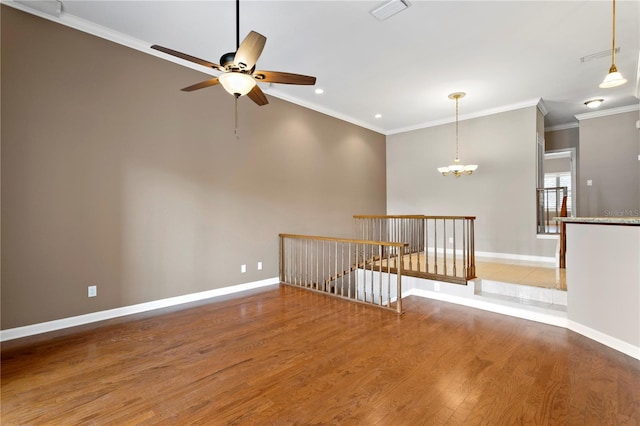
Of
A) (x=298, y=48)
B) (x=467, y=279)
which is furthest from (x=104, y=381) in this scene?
(x=467, y=279)

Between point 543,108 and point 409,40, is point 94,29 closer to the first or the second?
point 409,40

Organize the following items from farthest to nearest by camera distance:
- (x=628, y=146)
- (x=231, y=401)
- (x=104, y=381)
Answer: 1. (x=628, y=146)
2. (x=104, y=381)
3. (x=231, y=401)

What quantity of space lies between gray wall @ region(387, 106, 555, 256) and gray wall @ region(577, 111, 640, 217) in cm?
189

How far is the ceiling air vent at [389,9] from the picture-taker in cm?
312

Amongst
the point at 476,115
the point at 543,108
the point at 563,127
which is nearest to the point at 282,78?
the point at 476,115

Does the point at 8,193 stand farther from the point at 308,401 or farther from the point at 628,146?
the point at 628,146

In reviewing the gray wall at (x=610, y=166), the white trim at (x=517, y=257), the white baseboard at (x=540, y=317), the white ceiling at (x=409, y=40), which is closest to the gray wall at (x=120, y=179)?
the white ceiling at (x=409, y=40)

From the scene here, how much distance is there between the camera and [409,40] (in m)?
3.82

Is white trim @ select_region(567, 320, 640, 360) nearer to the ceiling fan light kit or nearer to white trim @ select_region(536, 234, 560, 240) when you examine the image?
white trim @ select_region(536, 234, 560, 240)

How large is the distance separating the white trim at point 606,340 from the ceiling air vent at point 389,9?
155 inches

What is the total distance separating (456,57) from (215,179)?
3.94 metres

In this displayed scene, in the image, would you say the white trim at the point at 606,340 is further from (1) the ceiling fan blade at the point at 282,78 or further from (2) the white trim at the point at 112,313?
(2) the white trim at the point at 112,313

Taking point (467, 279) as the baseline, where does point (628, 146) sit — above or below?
above

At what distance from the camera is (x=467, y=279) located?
179 inches
